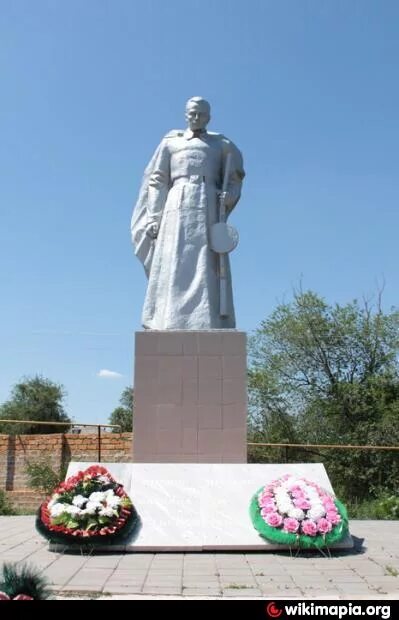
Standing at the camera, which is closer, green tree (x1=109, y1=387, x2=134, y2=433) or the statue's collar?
the statue's collar

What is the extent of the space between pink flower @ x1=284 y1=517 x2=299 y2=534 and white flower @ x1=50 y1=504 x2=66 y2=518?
1.69 metres

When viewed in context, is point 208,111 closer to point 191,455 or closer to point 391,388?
point 191,455

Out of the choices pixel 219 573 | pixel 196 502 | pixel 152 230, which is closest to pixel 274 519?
pixel 196 502

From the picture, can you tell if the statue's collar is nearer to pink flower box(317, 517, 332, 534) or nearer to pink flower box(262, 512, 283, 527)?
pink flower box(262, 512, 283, 527)

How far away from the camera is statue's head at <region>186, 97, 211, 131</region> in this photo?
7.13 m

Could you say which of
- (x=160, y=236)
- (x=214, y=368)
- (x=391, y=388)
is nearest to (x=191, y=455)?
(x=214, y=368)

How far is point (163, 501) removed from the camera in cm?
534

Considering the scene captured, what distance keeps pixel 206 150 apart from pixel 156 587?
4855 mm

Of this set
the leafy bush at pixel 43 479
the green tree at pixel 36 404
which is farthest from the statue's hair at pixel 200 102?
the green tree at pixel 36 404

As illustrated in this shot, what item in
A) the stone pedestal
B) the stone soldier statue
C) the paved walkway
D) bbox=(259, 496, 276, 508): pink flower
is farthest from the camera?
the stone soldier statue

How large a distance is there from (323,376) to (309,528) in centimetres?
1210

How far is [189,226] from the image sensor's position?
6.95 meters

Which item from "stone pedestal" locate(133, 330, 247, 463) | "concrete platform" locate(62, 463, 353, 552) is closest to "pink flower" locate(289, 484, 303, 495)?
"concrete platform" locate(62, 463, 353, 552)

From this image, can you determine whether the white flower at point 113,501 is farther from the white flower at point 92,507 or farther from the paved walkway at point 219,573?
the paved walkway at point 219,573
